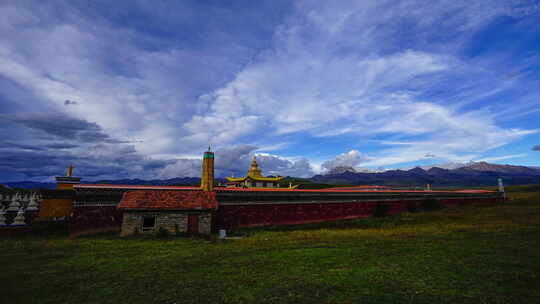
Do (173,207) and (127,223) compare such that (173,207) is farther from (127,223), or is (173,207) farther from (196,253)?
(196,253)

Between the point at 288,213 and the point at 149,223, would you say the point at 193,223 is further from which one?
the point at 288,213

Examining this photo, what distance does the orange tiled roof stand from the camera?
766 inches

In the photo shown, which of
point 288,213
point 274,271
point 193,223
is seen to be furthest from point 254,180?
point 274,271

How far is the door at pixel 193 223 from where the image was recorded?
789 inches

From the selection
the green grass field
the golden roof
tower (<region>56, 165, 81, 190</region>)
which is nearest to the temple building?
the golden roof

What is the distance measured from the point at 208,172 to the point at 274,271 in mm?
15302

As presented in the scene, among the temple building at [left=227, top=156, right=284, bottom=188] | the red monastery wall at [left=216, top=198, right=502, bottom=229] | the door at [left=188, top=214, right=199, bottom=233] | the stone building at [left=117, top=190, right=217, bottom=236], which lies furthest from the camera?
the temple building at [left=227, top=156, right=284, bottom=188]

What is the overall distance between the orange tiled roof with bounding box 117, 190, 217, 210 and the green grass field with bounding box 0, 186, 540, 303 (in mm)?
2994

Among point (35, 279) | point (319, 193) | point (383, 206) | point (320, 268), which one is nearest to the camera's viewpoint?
point (35, 279)

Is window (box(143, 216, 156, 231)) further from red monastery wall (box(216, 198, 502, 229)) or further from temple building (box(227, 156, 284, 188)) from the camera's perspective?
temple building (box(227, 156, 284, 188))

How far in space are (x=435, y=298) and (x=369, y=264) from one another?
3.68 meters

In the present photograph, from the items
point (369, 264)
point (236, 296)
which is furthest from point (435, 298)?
point (236, 296)

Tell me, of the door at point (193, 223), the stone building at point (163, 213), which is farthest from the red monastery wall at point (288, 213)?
the door at point (193, 223)

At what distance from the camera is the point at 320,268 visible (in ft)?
35.8
